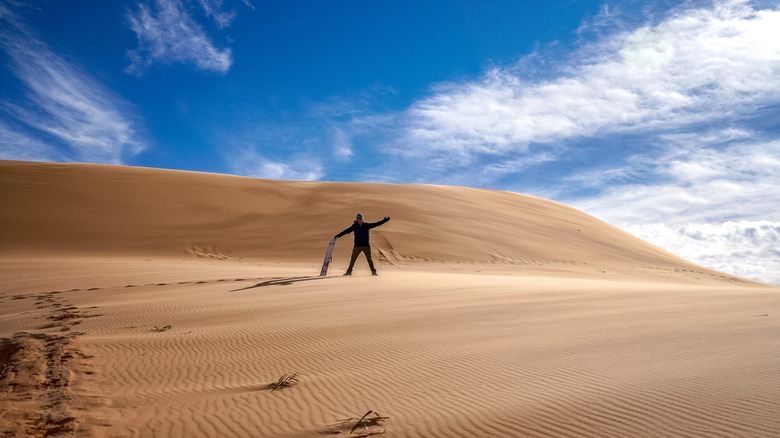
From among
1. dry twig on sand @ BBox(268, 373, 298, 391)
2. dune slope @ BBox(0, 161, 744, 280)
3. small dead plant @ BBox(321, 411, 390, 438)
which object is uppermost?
dune slope @ BBox(0, 161, 744, 280)

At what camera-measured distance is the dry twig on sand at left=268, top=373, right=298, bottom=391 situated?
3784 mm

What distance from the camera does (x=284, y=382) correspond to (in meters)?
3.87

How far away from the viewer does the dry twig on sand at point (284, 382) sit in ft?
12.4

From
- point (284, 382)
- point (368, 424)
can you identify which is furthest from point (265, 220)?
point (368, 424)

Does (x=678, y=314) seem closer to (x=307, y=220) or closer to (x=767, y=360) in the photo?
(x=767, y=360)

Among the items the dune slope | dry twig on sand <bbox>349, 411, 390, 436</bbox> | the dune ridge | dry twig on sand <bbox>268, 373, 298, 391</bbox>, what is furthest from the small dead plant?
the dune slope

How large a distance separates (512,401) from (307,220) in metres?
24.5

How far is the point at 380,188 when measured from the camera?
3522cm

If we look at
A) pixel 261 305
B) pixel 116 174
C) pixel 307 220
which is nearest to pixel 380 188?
pixel 307 220

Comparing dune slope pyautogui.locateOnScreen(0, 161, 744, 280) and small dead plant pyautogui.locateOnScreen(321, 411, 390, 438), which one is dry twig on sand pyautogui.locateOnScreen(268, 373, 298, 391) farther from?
dune slope pyautogui.locateOnScreen(0, 161, 744, 280)

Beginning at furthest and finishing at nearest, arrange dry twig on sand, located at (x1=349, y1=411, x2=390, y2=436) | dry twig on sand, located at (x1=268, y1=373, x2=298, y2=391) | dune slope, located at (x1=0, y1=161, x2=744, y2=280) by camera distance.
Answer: dune slope, located at (x1=0, y1=161, x2=744, y2=280) < dry twig on sand, located at (x1=268, y1=373, x2=298, y2=391) < dry twig on sand, located at (x1=349, y1=411, x2=390, y2=436)

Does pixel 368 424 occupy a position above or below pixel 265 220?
below

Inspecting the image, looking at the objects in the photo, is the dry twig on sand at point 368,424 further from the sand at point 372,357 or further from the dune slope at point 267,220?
the dune slope at point 267,220

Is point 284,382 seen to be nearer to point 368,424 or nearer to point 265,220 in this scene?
point 368,424
